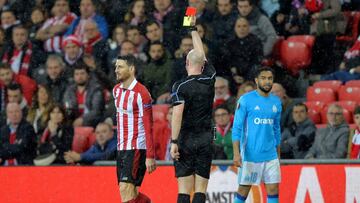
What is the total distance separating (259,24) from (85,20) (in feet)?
10.2

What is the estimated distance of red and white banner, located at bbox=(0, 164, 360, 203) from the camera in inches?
561

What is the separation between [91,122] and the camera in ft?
57.4

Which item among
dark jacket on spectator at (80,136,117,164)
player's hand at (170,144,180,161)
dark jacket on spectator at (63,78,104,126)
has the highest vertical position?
dark jacket on spectator at (63,78,104,126)

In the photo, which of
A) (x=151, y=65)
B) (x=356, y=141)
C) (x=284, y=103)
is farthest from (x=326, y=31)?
(x=356, y=141)

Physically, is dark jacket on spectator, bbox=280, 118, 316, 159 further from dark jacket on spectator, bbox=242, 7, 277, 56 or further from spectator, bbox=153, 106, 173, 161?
dark jacket on spectator, bbox=242, 7, 277, 56

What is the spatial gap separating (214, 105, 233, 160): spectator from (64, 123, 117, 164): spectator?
147cm

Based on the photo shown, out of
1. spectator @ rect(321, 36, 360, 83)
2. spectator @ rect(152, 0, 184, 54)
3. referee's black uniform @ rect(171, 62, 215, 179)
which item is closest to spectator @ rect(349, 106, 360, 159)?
spectator @ rect(321, 36, 360, 83)

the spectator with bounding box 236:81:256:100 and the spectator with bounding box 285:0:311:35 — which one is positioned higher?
the spectator with bounding box 285:0:311:35

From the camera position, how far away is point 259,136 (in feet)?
43.8

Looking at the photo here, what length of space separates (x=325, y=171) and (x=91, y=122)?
14.6 ft

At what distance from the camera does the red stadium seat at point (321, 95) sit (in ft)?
55.6

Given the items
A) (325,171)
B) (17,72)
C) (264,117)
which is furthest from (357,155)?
(17,72)

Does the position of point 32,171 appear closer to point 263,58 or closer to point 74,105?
point 74,105

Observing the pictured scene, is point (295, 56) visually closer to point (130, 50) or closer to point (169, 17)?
point (169, 17)
